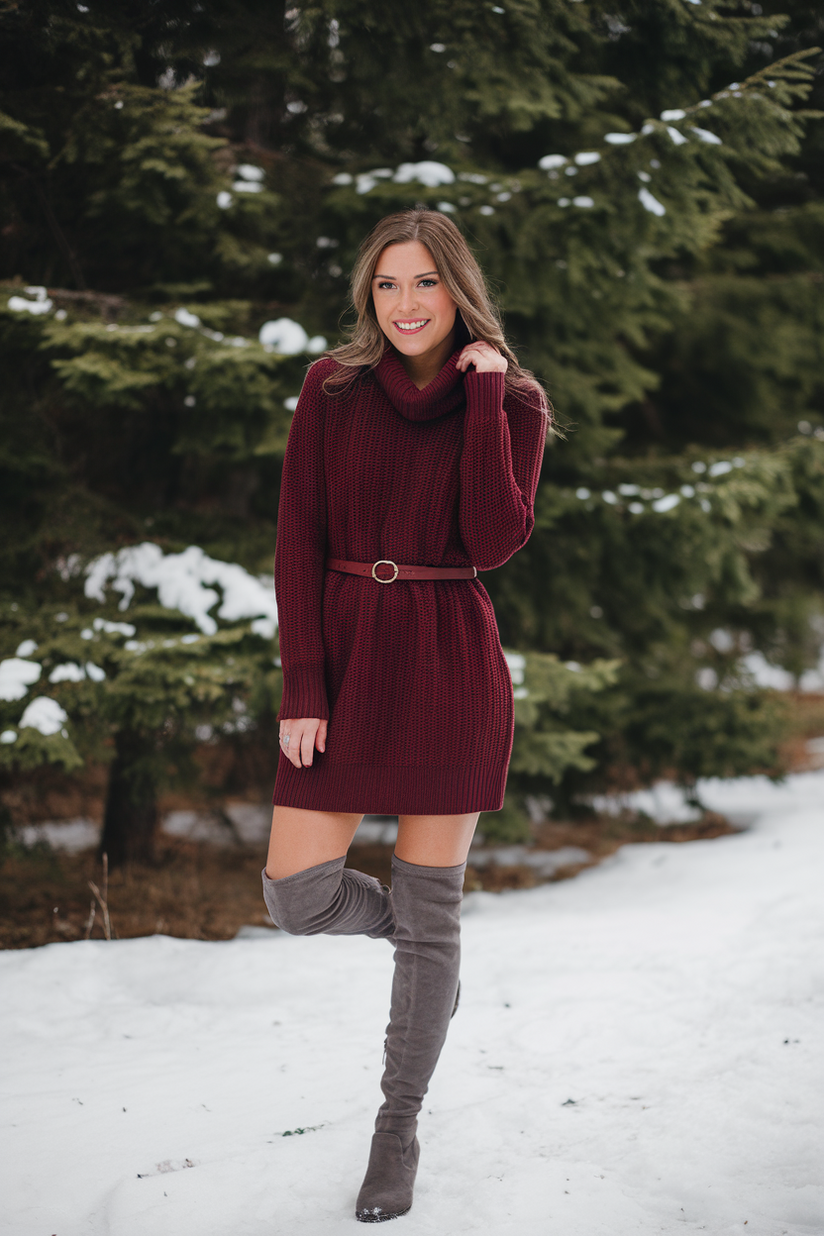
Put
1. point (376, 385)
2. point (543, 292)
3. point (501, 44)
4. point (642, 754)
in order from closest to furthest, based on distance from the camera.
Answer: point (376, 385), point (501, 44), point (543, 292), point (642, 754)

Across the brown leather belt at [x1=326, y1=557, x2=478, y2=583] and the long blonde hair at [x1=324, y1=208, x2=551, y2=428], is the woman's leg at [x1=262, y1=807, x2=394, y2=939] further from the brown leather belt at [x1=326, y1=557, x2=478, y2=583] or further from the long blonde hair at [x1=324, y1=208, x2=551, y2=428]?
the long blonde hair at [x1=324, y1=208, x2=551, y2=428]

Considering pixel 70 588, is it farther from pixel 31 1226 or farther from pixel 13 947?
pixel 31 1226

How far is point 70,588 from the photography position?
368cm

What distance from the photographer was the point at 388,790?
1819 millimetres

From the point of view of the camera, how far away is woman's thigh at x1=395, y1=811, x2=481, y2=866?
1878 millimetres

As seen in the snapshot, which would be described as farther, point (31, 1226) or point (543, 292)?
point (543, 292)

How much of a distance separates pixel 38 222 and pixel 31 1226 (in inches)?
139

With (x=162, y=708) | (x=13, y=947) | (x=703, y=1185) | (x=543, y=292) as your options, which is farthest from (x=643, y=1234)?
(x=543, y=292)

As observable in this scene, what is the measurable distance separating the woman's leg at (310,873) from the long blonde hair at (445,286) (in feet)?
3.05

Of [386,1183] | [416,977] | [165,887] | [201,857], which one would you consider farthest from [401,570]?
[201,857]

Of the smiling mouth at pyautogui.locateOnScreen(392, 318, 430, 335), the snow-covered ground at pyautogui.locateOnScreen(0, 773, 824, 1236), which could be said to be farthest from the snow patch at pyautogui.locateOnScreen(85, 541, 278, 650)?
the smiling mouth at pyautogui.locateOnScreen(392, 318, 430, 335)

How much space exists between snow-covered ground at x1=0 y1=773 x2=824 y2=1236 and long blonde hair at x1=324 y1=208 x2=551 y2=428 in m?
1.76

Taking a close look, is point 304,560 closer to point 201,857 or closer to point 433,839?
point 433,839

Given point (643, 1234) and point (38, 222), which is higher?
point (38, 222)
